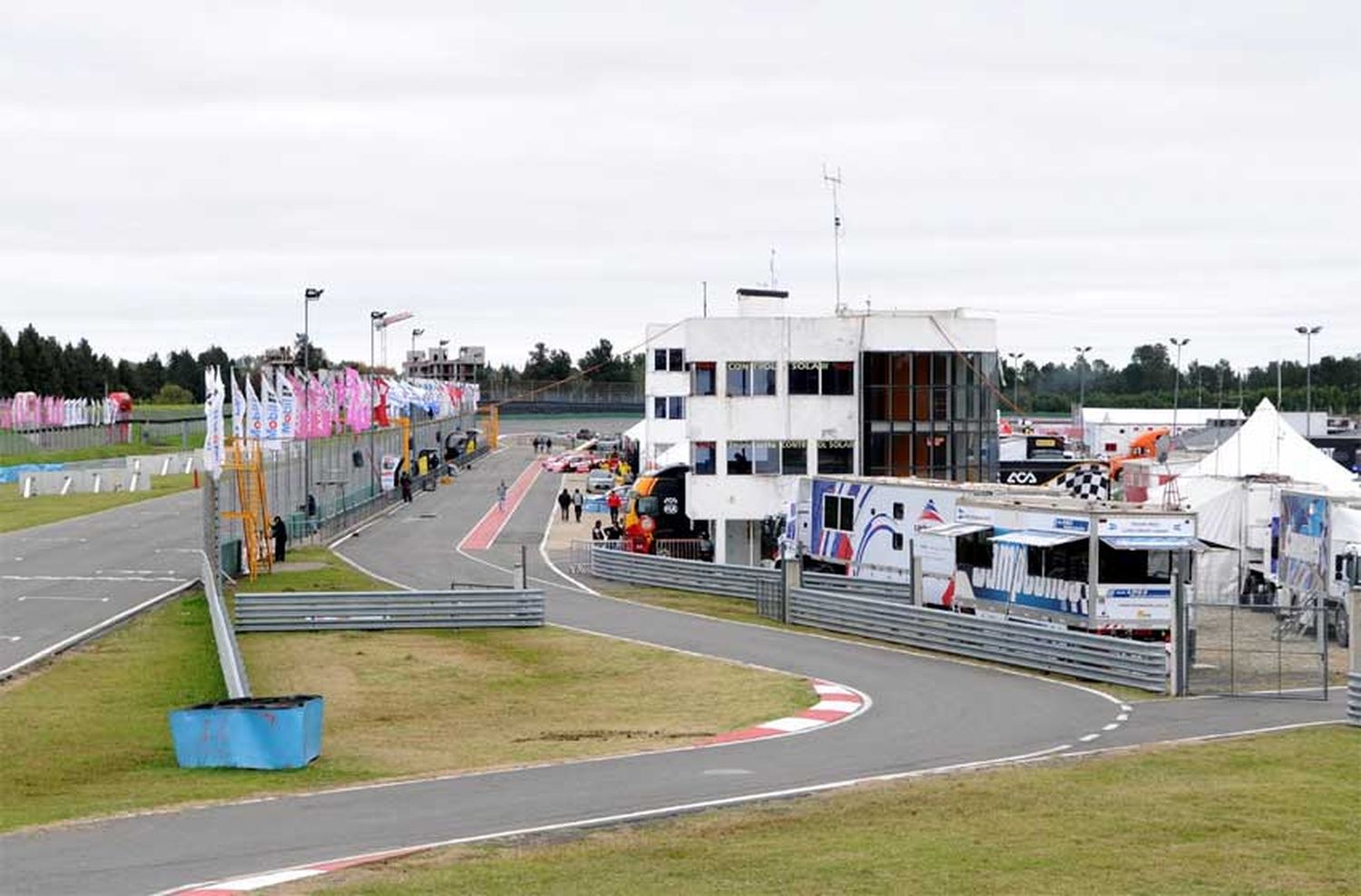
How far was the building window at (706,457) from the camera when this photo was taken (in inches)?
2238

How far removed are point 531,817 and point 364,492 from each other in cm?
6307

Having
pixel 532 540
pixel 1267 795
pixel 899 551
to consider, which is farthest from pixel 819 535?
pixel 1267 795

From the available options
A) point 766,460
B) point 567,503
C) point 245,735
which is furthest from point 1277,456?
point 245,735

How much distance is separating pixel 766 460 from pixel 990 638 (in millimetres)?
24090

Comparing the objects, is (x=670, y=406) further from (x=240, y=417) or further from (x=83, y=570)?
(x=83, y=570)

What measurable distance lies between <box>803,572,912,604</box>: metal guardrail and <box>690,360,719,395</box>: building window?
587 inches

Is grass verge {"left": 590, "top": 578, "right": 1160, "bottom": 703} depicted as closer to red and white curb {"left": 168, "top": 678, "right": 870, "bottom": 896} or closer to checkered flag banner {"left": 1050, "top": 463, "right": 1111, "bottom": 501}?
red and white curb {"left": 168, "top": 678, "right": 870, "bottom": 896}

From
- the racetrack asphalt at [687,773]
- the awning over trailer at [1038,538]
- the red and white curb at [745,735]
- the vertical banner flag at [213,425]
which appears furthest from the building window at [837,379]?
the red and white curb at [745,735]

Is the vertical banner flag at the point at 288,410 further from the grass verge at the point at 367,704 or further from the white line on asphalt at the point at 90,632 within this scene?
the grass verge at the point at 367,704

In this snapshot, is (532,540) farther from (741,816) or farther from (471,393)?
(471,393)

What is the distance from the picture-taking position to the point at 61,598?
44.6 metres

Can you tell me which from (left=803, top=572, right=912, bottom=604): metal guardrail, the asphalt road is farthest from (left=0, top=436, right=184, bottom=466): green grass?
(left=803, top=572, right=912, bottom=604): metal guardrail

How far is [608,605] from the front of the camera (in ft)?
148

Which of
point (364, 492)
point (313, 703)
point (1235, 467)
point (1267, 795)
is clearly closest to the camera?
point (1267, 795)
